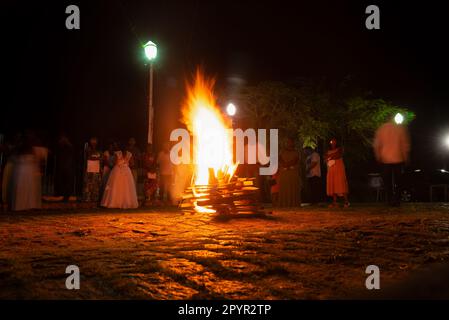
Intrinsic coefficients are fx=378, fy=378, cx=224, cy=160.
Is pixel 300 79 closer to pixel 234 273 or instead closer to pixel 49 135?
pixel 49 135

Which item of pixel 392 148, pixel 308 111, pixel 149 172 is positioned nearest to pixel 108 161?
pixel 149 172

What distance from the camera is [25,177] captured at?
34.9ft

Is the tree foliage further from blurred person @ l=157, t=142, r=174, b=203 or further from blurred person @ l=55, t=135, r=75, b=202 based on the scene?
blurred person @ l=55, t=135, r=75, b=202

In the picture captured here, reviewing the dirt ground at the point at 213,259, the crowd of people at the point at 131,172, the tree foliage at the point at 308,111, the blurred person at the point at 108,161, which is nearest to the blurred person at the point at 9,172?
the crowd of people at the point at 131,172

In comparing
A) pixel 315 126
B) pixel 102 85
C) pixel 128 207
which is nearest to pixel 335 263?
pixel 128 207

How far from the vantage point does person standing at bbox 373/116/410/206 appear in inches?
400

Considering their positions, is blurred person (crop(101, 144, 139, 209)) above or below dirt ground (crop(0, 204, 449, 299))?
above

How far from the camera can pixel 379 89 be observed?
23672 mm

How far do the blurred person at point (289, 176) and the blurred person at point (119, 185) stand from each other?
186 inches

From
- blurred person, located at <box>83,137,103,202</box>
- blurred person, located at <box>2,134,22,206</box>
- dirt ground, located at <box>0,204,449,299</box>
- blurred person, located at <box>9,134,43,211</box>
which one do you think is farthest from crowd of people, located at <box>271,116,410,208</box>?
blurred person, located at <box>2,134,22,206</box>

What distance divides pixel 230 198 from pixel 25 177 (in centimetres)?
614

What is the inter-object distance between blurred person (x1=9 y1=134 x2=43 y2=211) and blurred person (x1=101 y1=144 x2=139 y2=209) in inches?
78.0

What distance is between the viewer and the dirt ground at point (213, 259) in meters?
3.15

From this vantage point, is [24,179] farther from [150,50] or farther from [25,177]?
[150,50]
